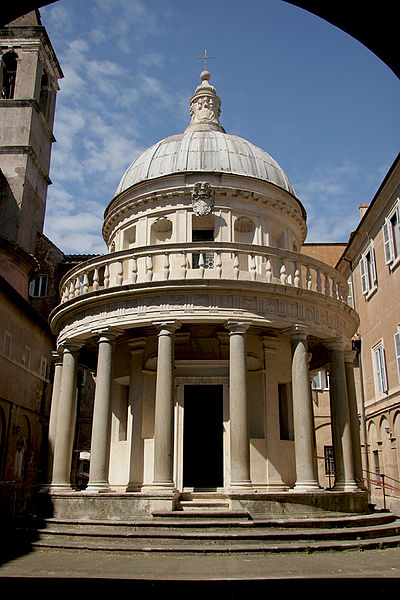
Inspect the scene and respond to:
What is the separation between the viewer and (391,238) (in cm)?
2430

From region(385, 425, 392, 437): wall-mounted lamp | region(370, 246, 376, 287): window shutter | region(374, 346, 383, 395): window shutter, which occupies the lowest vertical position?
region(385, 425, 392, 437): wall-mounted lamp

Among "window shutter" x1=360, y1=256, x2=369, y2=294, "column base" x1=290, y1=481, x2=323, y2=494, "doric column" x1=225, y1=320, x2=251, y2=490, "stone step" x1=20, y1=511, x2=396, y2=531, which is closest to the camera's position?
"stone step" x1=20, y1=511, x2=396, y2=531

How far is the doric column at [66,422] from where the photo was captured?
58.0 ft

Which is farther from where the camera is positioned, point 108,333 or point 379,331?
point 379,331

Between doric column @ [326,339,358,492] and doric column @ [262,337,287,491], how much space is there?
72.9 inches

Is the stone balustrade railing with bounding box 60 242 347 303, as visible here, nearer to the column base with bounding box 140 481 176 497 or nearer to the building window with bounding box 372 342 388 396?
the column base with bounding box 140 481 176 497

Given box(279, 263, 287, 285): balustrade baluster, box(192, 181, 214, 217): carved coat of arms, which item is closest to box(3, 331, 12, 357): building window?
box(192, 181, 214, 217): carved coat of arms

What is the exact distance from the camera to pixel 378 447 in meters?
26.7

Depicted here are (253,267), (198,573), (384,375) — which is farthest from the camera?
(384,375)

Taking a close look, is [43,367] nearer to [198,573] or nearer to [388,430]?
[388,430]

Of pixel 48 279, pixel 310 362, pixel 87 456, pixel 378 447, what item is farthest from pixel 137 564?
pixel 48 279

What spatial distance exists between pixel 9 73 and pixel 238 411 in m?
38.9

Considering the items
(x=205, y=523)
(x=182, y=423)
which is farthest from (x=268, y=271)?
(x=205, y=523)

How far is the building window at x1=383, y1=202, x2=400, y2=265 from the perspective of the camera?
23.6 metres
